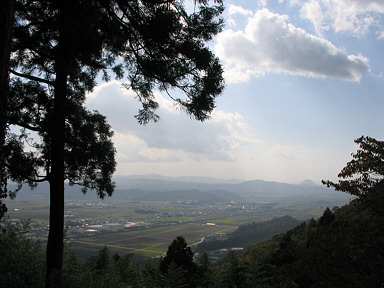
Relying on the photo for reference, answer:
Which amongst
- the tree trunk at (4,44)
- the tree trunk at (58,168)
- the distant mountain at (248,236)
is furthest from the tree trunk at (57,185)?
the distant mountain at (248,236)

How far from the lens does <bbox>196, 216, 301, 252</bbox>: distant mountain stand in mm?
42775

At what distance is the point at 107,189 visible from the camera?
6969 mm

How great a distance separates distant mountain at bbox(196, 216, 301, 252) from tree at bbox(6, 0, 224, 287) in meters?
37.7

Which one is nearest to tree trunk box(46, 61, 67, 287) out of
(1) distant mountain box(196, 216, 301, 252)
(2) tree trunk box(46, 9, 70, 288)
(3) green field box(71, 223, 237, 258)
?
(2) tree trunk box(46, 9, 70, 288)

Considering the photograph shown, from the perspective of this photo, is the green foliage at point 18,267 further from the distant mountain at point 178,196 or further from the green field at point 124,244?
the distant mountain at point 178,196

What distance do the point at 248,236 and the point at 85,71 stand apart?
4861cm

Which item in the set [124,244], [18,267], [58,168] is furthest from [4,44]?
[124,244]

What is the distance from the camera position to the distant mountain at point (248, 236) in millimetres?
42775

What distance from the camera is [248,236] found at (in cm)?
4988

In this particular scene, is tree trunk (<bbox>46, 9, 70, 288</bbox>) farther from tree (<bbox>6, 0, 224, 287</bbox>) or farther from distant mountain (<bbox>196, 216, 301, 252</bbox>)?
distant mountain (<bbox>196, 216, 301, 252</bbox>)

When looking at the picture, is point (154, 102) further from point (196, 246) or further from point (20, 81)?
point (196, 246)

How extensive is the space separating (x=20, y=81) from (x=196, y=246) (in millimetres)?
41834

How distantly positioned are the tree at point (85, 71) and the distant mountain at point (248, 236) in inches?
1484

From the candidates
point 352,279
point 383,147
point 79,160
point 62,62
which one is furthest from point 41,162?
point 383,147
